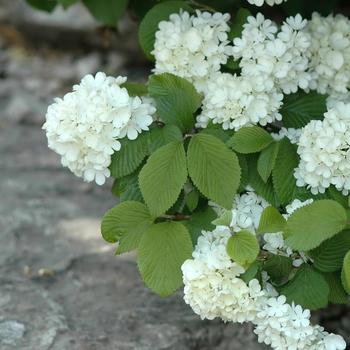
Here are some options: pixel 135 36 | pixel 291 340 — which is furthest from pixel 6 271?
pixel 135 36

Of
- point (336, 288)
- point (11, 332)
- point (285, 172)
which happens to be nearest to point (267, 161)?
point (285, 172)

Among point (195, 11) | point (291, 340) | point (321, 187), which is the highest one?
point (195, 11)

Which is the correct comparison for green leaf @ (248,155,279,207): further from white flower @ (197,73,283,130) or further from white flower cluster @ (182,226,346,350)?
white flower cluster @ (182,226,346,350)

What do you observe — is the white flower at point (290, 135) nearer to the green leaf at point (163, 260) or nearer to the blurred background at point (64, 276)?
the green leaf at point (163, 260)

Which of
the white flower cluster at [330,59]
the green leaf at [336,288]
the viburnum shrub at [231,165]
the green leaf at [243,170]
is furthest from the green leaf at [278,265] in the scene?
the white flower cluster at [330,59]

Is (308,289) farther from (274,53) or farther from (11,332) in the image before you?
(11,332)

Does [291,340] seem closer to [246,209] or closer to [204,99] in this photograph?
[246,209]
